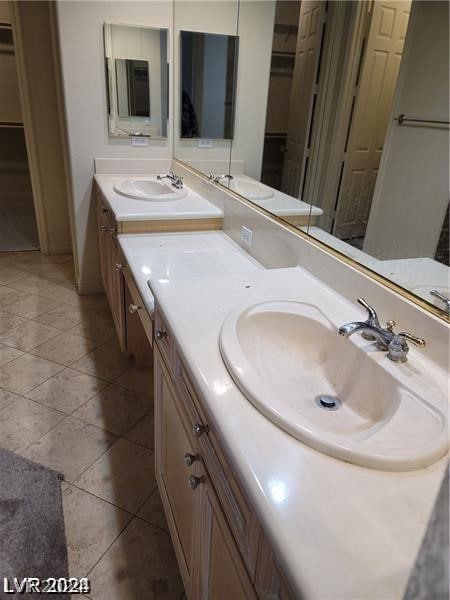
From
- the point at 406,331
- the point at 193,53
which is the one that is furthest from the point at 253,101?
the point at 406,331

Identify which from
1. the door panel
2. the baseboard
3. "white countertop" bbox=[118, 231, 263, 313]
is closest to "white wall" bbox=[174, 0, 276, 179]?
"white countertop" bbox=[118, 231, 263, 313]

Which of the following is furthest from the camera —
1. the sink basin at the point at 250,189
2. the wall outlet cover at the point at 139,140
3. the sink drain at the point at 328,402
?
the wall outlet cover at the point at 139,140

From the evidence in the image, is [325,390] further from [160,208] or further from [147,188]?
[147,188]

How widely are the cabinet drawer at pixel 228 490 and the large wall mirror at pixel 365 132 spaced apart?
0.56m

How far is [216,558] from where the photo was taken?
34.1 inches

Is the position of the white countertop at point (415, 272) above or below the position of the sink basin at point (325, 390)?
above

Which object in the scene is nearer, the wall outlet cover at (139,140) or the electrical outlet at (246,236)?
the electrical outlet at (246,236)

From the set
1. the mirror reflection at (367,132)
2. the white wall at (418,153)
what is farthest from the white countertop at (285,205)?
the white wall at (418,153)

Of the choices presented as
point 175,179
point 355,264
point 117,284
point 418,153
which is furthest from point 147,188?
point 418,153

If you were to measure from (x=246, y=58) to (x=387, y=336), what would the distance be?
170 centimetres

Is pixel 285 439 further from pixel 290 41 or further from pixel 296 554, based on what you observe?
pixel 290 41

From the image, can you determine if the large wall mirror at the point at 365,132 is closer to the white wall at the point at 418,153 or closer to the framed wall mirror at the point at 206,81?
the white wall at the point at 418,153

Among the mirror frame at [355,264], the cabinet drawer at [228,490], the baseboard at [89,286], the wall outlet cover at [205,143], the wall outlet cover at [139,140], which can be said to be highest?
the wall outlet cover at [205,143]

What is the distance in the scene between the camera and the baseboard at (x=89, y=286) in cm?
320
